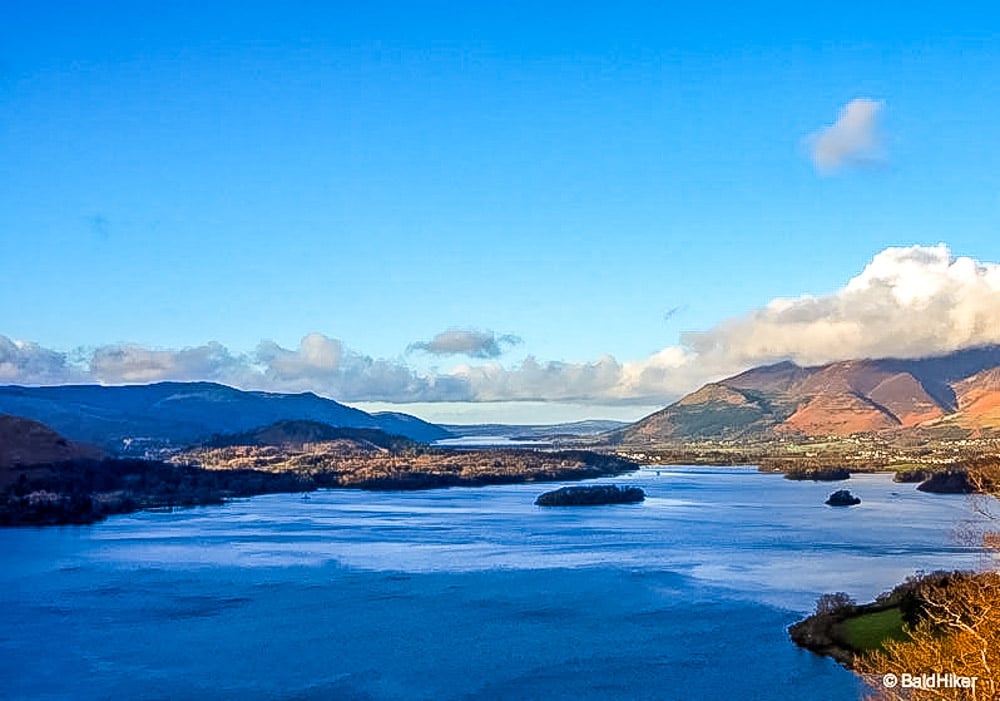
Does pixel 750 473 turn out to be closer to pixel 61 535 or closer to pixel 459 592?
pixel 61 535

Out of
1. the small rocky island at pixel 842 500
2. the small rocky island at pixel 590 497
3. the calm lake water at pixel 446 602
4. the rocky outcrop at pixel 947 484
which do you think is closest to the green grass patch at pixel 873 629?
the calm lake water at pixel 446 602

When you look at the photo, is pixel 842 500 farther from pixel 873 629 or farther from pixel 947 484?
pixel 873 629

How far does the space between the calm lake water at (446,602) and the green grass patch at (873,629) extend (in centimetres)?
131

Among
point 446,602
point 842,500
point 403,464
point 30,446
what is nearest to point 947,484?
point 842,500

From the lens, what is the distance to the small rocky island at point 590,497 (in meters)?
73.4

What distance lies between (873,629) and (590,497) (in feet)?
162

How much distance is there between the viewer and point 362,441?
443ft

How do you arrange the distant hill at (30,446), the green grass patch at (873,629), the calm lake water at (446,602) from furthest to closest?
the distant hill at (30,446) → the green grass patch at (873,629) → the calm lake water at (446,602)

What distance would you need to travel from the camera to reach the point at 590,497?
245 feet

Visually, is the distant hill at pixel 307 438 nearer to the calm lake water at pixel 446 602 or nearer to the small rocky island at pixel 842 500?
the calm lake water at pixel 446 602

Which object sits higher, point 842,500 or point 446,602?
point 842,500

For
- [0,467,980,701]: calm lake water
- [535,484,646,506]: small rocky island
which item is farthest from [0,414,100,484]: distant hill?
[535,484,646,506]: small rocky island

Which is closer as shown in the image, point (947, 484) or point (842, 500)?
point (842, 500)

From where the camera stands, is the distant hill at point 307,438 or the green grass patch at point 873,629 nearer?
the green grass patch at point 873,629
